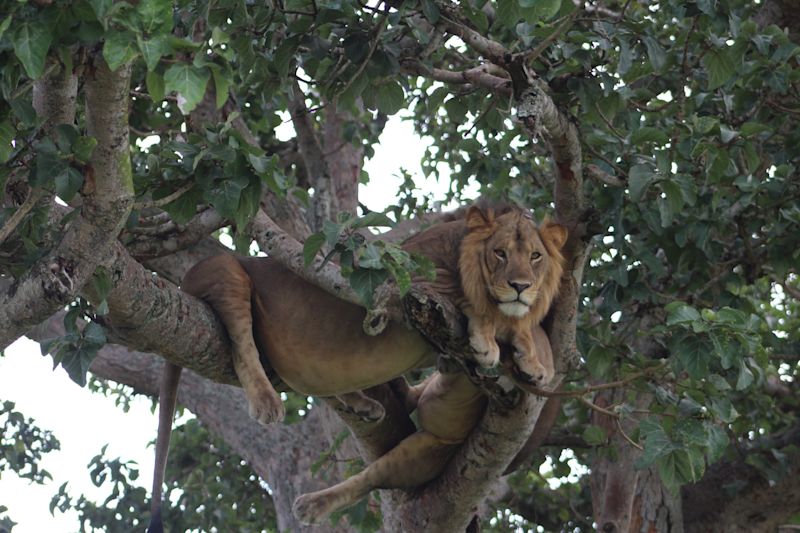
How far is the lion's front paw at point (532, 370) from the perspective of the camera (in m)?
4.52

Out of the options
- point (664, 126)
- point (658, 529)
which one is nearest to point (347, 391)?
point (664, 126)

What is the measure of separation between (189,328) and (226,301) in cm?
32

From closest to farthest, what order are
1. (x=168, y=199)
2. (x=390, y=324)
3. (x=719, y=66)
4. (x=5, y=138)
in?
1. (x=5, y=138)
2. (x=168, y=199)
3. (x=390, y=324)
4. (x=719, y=66)

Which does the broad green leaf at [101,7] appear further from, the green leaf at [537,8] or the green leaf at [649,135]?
the green leaf at [649,135]

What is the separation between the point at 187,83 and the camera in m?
2.89

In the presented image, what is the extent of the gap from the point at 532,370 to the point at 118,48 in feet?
7.59

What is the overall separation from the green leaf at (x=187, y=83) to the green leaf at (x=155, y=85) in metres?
0.14

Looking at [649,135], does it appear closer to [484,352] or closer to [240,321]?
[484,352]

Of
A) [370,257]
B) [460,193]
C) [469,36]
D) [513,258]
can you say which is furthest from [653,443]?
[460,193]

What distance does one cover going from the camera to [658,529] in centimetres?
725

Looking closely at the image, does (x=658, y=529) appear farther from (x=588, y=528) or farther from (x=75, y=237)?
(x=75, y=237)

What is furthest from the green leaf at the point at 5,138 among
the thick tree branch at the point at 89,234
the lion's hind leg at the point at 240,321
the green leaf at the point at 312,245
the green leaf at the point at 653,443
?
the green leaf at the point at 653,443

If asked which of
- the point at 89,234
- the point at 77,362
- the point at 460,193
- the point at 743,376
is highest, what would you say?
the point at 460,193

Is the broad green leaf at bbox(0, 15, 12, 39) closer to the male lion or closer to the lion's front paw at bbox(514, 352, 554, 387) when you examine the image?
the male lion
